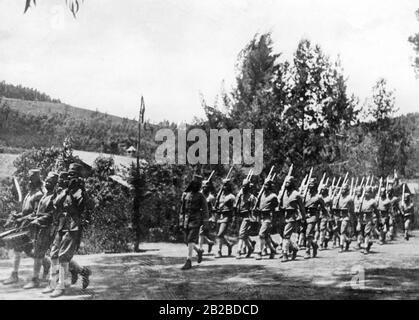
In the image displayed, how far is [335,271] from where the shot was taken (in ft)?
32.9

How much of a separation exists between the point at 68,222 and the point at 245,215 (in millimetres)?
5483

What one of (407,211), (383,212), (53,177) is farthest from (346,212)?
(53,177)

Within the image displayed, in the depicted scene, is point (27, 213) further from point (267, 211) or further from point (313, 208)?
point (313, 208)

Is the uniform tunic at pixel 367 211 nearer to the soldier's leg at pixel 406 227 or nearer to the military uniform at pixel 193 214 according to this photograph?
the soldier's leg at pixel 406 227

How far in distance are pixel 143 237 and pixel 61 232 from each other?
8.92 meters

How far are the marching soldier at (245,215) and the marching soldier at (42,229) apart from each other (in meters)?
5.16

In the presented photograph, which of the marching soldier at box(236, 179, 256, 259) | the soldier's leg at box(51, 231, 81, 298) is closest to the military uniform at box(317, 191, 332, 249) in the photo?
the marching soldier at box(236, 179, 256, 259)

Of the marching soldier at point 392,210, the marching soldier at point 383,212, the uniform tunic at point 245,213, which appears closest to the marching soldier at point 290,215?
the uniform tunic at point 245,213

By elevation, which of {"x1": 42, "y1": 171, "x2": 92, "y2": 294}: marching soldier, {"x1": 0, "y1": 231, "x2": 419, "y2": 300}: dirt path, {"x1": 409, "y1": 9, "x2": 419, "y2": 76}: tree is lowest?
{"x1": 0, "y1": 231, "x2": 419, "y2": 300}: dirt path

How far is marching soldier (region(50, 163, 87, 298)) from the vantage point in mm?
7863

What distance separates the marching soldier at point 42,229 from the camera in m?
8.41

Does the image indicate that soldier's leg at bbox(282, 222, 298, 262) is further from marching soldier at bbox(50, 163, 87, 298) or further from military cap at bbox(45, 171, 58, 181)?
military cap at bbox(45, 171, 58, 181)
